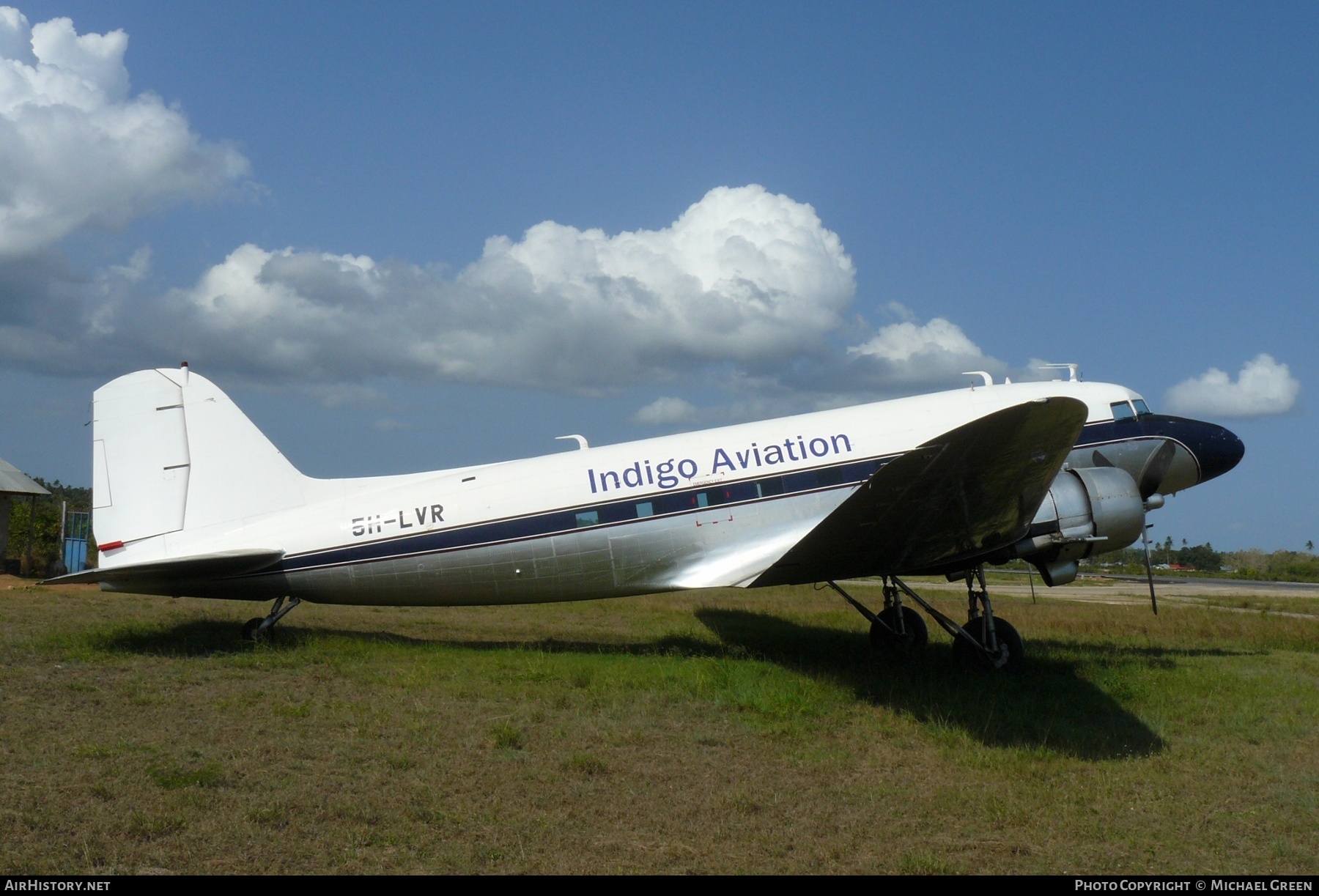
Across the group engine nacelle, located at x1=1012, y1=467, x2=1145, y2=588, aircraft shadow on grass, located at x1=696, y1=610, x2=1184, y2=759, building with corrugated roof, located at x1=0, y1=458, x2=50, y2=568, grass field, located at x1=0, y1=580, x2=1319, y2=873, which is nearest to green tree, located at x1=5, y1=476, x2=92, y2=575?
building with corrugated roof, located at x1=0, y1=458, x2=50, y2=568

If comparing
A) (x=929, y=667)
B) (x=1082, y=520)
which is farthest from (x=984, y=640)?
(x=1082, y=520)

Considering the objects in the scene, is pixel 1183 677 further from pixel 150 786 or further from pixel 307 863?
pixel 150 786

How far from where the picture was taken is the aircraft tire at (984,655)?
952 centimetres

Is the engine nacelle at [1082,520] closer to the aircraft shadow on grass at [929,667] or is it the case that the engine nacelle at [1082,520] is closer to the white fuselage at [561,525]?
the aircraft shadow on grass at [929,667]

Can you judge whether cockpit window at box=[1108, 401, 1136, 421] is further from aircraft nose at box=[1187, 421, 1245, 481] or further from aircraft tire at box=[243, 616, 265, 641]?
aircraft tire at box=[243, 616, 265, 641]

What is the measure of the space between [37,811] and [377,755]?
197cm

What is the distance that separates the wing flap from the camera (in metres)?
6.69

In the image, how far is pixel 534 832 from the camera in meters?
4.71

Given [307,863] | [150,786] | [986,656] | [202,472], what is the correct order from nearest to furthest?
1. [307,863]
2. [150,786]
3. [986,656]
4. [202,472]

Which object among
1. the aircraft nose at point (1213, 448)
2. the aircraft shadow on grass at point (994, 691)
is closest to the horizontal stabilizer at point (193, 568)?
the aircraft shadow on grass at point (994, 691)

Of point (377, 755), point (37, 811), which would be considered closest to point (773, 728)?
point (377, 755)

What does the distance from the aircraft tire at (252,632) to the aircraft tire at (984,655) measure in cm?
806

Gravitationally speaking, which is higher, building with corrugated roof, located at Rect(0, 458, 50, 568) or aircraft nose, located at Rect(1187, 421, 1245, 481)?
building with corrugated roof, located at Rect(0, 458, 50, 568)

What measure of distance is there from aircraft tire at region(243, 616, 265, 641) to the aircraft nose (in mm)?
11727
